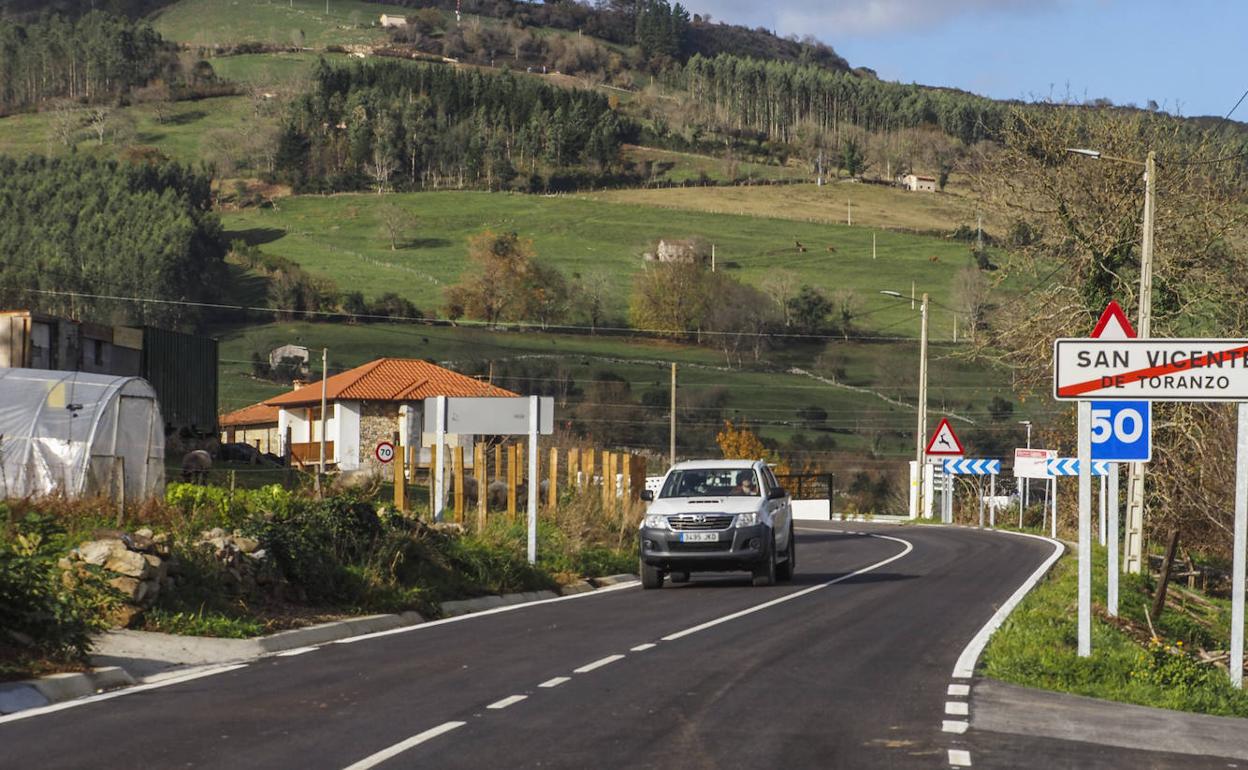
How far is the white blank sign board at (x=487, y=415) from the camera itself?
82.7 ft

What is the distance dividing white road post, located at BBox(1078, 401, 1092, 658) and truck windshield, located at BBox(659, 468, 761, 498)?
10.6 metres

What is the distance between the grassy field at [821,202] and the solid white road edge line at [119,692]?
13744 centimetres

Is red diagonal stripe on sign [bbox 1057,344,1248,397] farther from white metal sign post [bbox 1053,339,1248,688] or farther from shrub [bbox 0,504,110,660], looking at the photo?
shrub [bbox 0,504,110,660]

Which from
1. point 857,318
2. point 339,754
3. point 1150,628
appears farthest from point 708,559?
point 857,318

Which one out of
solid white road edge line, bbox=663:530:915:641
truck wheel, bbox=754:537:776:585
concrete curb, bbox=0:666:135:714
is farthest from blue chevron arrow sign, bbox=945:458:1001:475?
concrete curb, bbox=0:666:135:714

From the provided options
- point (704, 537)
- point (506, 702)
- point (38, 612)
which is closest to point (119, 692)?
point (38, 612)

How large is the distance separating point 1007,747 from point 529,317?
11597 centimetres

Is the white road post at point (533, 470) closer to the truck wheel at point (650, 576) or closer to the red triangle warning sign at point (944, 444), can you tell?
the truck wheel at point (650, 576)

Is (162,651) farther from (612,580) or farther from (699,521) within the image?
(612,580)

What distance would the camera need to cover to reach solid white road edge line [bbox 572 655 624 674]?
45.7 ft

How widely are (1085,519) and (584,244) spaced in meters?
131

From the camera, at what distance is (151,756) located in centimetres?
944

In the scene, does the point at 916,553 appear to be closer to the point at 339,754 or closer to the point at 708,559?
the point at 708,559

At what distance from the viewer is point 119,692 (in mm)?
12305
